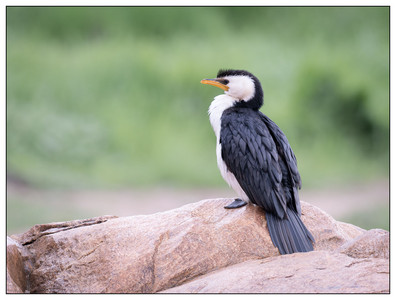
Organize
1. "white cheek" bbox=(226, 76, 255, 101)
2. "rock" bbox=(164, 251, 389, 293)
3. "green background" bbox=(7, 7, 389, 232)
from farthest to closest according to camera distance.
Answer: "green background" bbox=(7, 7, 389, 232) → "white cheek" bbox=(226, 76, 255, 101) → "rock" bbox=(164, 251, 389, 293)

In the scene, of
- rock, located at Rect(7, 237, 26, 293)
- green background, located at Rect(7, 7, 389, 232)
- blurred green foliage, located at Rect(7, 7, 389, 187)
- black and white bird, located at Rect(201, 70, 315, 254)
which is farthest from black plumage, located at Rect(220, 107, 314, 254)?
blurred green foliage, located at Rect(7, 7, 389, 187)

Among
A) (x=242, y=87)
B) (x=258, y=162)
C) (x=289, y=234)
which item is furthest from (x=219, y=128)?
(x=289, y=234)

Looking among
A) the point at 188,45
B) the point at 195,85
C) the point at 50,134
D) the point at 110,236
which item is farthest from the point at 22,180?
the point at 110,236

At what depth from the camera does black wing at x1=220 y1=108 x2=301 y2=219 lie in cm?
371

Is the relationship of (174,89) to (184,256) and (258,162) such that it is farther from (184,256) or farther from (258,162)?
(184,256)

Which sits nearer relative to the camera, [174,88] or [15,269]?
[15,269]

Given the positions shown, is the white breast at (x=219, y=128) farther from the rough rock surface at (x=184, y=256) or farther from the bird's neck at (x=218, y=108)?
the rough rock surface at (x=184, y=256)

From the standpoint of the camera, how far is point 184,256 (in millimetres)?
3496

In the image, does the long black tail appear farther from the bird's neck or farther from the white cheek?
the white cheek

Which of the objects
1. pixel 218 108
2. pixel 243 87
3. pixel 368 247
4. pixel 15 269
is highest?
pixel 243 87

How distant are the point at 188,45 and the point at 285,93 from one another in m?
2.40

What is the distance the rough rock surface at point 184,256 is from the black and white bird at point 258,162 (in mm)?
117

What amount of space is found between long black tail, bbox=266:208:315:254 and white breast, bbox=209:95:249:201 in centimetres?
32

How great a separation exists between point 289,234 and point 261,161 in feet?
1.60
